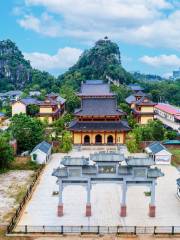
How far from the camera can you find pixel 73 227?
79.6ft

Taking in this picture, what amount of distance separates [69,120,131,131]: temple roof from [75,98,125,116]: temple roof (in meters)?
1.09

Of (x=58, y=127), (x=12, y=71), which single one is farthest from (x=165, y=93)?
(x=58, y=127)

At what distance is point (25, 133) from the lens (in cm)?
4472

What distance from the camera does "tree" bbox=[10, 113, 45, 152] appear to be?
44.2m

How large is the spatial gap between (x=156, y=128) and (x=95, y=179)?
25560mm

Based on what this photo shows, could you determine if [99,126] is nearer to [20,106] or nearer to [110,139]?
[110,139]

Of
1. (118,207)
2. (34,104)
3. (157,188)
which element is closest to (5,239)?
(118,207)

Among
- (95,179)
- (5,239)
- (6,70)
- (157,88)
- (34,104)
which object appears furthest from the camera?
(6,70)

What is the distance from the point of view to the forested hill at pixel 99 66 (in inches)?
4336

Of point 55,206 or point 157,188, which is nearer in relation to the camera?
point 55,206

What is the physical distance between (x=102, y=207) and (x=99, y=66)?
9093cm

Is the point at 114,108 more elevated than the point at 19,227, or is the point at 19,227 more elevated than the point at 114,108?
the point at 114,108

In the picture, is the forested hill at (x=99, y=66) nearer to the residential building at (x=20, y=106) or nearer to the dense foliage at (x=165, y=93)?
the dense foliage at (x=165, y=93)

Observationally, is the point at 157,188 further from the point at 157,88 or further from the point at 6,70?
the point at 6,70
